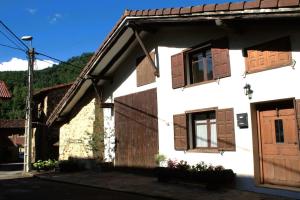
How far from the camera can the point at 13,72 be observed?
48.7m

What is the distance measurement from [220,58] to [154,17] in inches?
106

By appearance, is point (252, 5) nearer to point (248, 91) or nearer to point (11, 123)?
point (248, 91)

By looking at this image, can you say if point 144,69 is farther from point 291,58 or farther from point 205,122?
point 291,58

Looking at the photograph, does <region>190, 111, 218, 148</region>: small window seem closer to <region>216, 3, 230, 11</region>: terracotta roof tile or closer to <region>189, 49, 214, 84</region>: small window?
<region>189, 49, 214, 84</region>: small window

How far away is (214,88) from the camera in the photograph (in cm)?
1277

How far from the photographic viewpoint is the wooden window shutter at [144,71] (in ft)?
52.3

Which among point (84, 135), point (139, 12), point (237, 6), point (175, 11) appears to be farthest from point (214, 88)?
point (84, 135)

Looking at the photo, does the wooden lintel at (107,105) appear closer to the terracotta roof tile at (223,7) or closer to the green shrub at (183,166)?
the green shrub at (183,166)

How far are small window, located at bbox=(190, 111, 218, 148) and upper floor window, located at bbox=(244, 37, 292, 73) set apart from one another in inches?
89.7

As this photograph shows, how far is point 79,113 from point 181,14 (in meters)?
10.8

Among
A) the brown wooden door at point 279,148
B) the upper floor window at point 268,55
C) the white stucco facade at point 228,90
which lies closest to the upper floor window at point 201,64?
the white stucco facade at point 228,90

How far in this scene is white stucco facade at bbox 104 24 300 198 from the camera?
10625 millimetres

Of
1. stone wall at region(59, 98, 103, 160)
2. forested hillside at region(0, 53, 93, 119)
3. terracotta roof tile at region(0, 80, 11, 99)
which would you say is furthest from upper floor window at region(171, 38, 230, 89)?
forested hillside at region(0, 53, 93, 119)

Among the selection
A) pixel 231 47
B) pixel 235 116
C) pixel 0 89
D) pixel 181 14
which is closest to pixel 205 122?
pixel 235 116
